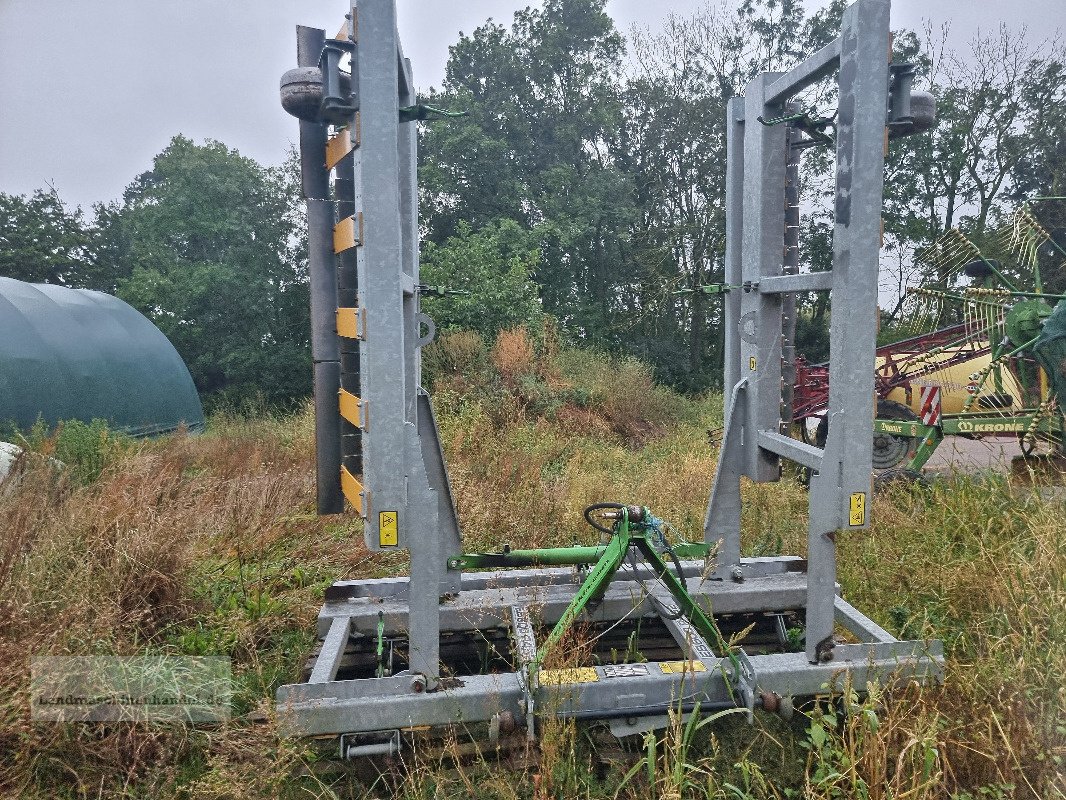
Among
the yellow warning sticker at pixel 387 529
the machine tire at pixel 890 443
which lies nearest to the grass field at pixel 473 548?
the yellow warning sticker at pixel 387 529

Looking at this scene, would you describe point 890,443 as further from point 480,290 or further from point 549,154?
point 549,154

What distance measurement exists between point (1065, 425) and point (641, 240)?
13643 mm

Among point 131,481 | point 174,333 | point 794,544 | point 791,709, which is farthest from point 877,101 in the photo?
point 174,333

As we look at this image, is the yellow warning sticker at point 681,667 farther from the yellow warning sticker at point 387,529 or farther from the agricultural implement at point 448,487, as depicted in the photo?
the yellow warning sticker at point 387,529

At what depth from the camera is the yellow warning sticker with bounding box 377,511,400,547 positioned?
2309 mm

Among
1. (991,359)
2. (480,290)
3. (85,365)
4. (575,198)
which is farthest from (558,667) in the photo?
(575,198)

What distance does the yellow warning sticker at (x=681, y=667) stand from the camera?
247 cm

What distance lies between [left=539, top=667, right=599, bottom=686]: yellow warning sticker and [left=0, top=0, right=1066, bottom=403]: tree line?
12051 millimetres

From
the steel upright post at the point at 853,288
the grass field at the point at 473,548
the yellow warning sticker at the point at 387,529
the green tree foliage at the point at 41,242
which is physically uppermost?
the green tree foliage at the point at 41,242

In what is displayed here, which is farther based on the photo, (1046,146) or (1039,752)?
(1046,146)

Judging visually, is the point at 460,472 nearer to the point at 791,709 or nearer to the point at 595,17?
the point at 791,709

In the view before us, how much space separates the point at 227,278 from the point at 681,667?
17548 millimetres

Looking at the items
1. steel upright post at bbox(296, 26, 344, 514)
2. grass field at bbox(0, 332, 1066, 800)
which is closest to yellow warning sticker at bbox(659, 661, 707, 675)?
grass field at bbox(0, 332, 1066, 800)

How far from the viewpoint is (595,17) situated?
19.8 meters
